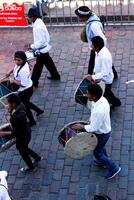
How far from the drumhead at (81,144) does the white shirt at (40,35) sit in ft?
8.95

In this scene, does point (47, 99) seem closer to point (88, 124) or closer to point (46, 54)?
point (46, 54)

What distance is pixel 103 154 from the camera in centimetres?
785

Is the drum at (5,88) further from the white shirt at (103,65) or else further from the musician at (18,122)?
the white shirt at (103,65)

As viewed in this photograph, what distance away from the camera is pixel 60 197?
7809 mm

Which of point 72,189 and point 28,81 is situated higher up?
point 28,81

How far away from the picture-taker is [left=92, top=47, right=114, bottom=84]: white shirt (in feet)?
27.9

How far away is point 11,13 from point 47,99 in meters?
3.22

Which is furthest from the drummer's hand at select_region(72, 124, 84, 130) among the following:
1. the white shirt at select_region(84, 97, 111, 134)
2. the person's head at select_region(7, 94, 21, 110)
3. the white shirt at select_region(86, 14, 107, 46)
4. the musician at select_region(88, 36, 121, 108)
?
the white shirt at select_region(86, 14, 107, 46)

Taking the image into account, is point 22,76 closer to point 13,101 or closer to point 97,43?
point 13,101

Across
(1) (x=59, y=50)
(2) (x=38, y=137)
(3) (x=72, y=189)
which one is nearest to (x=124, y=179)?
(3) (x=72, y=189)

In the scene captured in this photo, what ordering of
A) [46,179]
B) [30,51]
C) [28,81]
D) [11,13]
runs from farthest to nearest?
[11,13], [30,51], [28,81], [46,179]

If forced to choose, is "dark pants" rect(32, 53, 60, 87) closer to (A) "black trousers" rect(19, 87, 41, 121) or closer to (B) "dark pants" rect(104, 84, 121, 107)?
(A) "black trousers" rect(19, 87, 41, 121)

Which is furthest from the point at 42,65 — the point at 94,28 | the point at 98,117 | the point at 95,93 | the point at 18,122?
the point at 98,117

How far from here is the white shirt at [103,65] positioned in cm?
850
